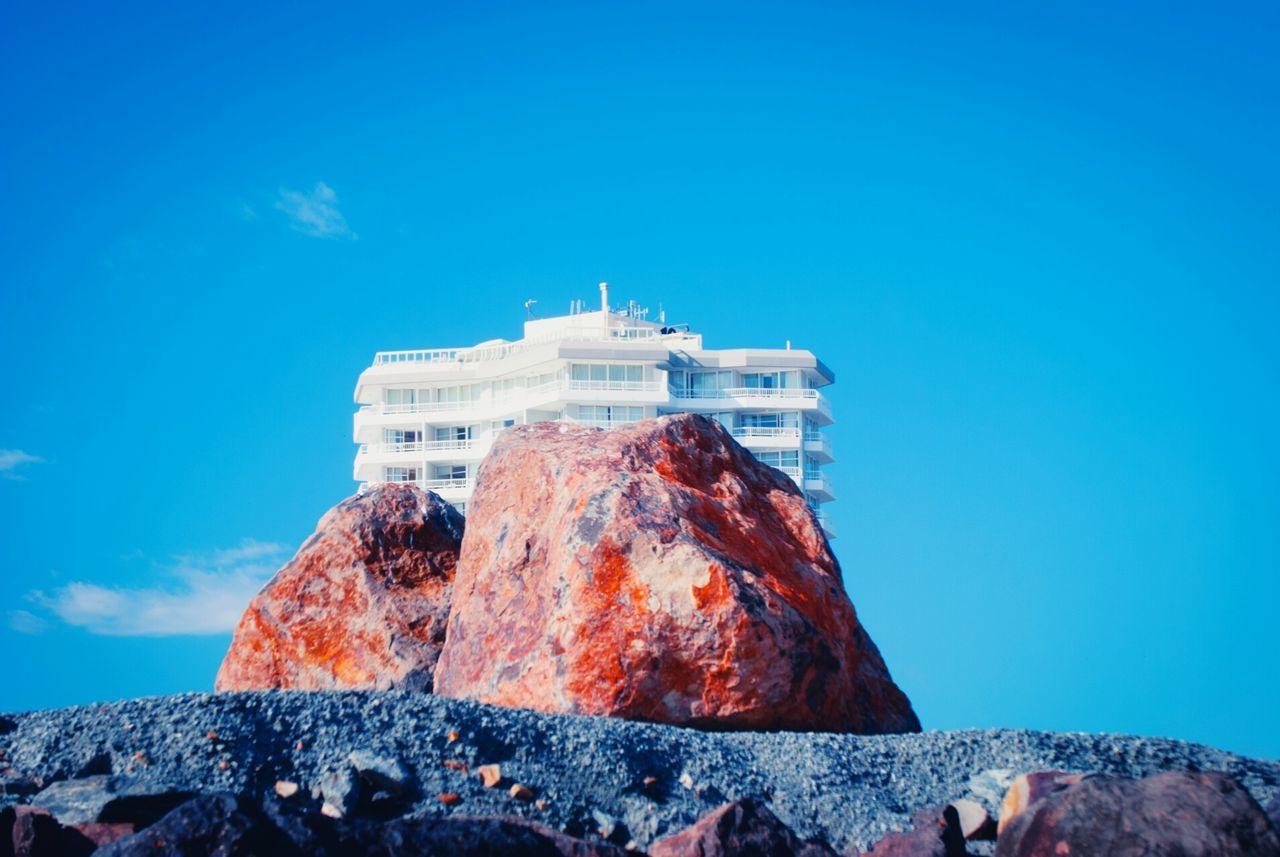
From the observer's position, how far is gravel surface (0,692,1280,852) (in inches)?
262

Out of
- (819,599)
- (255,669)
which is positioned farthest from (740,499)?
(255,669)

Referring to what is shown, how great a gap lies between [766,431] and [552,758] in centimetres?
4775

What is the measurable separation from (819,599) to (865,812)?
2.99 m

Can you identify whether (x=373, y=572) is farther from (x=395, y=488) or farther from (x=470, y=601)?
(x=470, y=601)

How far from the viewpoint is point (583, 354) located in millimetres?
52875

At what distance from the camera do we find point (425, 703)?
7379 millimetres

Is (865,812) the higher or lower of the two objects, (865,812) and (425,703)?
the lower

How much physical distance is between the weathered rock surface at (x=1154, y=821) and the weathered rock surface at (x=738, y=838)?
0.98 meters

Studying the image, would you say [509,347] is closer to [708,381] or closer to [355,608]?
[708,381]

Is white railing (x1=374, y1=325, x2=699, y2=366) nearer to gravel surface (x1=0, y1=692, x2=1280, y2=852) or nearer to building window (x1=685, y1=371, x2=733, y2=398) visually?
building window (x1=685, y1=371, x2=733, y2=398)

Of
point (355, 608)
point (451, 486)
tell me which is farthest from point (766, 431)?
point (355, 608)

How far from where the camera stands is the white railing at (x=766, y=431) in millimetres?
54094

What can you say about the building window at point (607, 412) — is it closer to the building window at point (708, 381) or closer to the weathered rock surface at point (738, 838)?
the building window at point (708, 381)

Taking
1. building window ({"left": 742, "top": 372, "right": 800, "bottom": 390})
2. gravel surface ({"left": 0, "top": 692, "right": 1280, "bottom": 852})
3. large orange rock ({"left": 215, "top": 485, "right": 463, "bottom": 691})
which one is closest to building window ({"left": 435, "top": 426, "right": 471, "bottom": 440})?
building window ({"left": 742, "top": 372, "right": 800, "bottom": 390})
